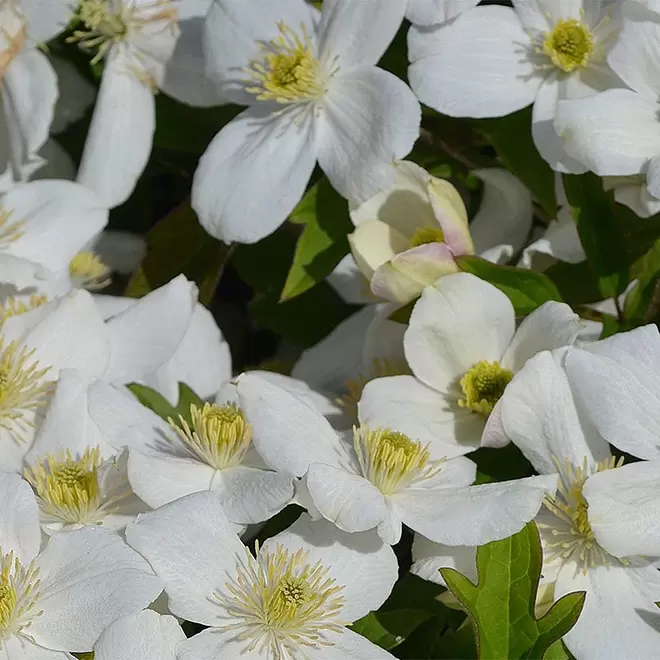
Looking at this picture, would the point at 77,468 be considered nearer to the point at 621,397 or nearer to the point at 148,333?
the point at 148,333

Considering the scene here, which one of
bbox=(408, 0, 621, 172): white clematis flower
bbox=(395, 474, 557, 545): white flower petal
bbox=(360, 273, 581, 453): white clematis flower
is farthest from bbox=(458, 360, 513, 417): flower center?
bbox=(408, 0, 621, 172): white clematis flower

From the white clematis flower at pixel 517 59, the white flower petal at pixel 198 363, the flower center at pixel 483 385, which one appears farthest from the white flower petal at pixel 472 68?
the white flower petal at pixel 198 363

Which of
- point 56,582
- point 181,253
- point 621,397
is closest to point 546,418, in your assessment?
point 621,397

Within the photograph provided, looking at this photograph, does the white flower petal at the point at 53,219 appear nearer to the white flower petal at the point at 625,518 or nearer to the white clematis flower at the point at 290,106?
the white clematis flower at the point at 290,106

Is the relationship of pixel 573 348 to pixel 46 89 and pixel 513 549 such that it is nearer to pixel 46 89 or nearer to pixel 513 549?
pixel 513 549

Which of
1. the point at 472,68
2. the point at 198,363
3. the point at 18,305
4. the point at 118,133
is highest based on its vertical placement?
the point at 472,68

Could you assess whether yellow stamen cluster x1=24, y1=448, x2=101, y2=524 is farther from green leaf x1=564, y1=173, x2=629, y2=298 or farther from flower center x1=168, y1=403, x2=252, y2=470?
green leaf x1=564, y1=173, x2=629, y2=298

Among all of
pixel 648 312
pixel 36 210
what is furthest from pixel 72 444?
pixel 648 312
